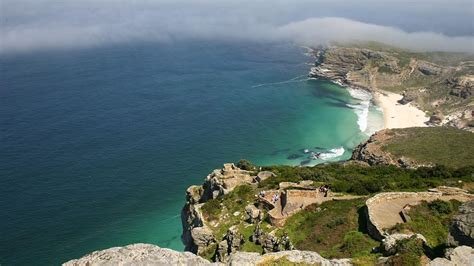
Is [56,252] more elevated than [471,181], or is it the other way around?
[471,181]

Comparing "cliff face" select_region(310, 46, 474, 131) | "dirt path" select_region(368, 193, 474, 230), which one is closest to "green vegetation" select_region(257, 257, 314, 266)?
"dirt path" select_region(368, 193, 474, 230)

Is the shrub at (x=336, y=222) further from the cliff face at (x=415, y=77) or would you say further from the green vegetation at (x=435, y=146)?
the cliff face at (x=415, y=77)

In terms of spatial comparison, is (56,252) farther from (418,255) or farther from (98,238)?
(418,255)

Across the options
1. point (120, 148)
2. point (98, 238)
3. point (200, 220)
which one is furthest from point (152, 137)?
point (200, 220)

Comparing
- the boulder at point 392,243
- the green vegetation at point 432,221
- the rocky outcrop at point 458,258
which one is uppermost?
the rocky outcrop at point 458,258

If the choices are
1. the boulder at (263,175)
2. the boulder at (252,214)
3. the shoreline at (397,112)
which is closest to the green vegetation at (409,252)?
the boulder at (252,214)

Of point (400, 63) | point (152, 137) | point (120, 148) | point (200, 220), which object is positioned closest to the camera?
point (200, 220)
